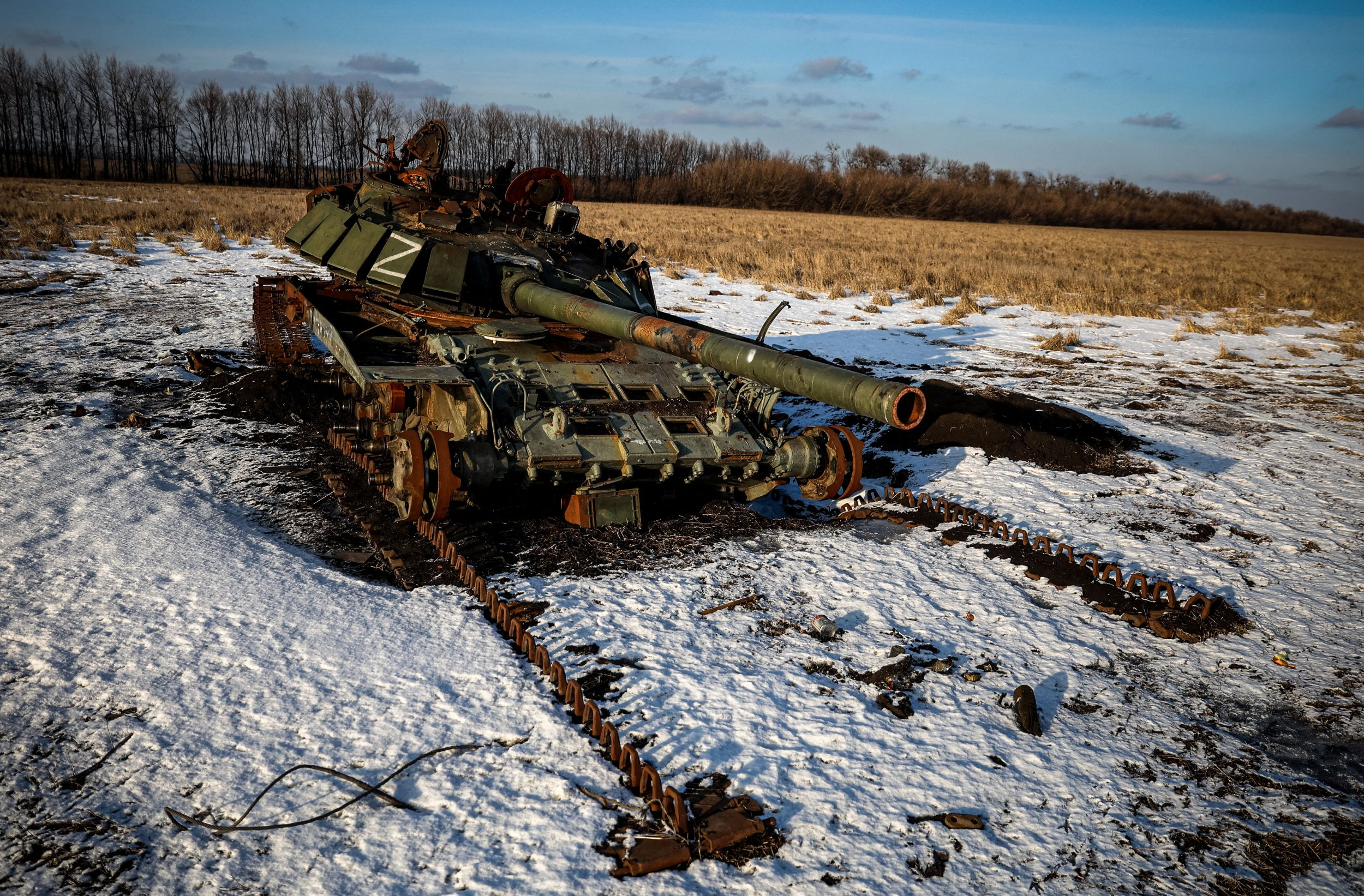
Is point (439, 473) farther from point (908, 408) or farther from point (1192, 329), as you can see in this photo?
point (1192, 329)

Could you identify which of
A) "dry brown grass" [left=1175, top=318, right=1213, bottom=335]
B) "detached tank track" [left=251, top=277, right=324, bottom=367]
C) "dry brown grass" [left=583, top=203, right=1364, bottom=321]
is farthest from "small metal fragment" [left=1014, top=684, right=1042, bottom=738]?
"dry brown grass" [left=583, top=203, right=1364, bottom=321]

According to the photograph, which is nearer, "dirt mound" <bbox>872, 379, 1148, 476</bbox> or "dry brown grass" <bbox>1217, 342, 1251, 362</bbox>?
"dirt mound" <bbox>872, 379, 1148, 476</bbox>

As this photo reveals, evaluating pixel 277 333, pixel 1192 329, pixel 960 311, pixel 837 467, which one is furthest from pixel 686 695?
pixel 1192 329

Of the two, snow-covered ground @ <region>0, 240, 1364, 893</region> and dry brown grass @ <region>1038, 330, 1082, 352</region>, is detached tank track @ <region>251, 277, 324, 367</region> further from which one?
dry brown grass @ <region>1038, 330, 1082, 352</region>

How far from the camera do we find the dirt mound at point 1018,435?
9.52m

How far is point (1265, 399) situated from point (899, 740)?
37.2 ft

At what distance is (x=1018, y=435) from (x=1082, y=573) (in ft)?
10.8

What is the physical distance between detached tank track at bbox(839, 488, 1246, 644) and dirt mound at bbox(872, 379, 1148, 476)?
1.66 meters

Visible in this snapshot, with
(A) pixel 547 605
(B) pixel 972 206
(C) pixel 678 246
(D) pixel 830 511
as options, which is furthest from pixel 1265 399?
(B) pixel 972 206

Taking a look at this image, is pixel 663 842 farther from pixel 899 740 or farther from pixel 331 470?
pixel 331 470

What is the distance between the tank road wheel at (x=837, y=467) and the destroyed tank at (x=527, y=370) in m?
0.02

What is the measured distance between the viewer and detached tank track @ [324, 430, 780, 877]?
3771mm

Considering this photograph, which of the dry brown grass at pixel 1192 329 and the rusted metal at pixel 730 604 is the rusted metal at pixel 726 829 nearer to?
the rusted metal at pixel 730 604

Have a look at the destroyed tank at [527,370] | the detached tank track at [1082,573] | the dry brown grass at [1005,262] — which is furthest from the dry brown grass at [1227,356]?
the destroyed tank at [527,370]
